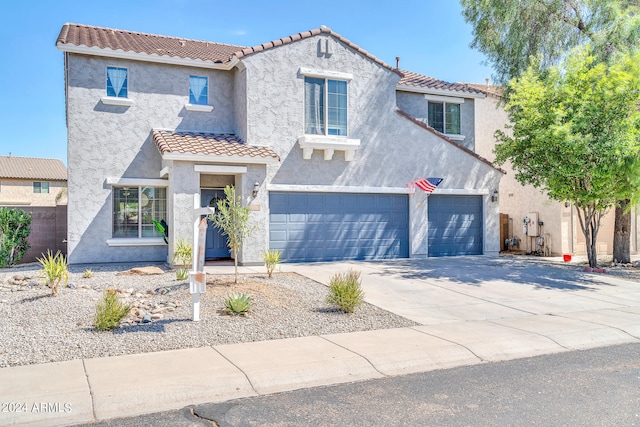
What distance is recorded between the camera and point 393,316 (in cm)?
948

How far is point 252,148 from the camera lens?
15500 millimetres

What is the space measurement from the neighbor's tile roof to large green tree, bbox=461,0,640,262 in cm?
466

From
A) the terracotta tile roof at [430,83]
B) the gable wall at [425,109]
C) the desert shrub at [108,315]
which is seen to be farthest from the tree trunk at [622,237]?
the desert shrub at [108,315]

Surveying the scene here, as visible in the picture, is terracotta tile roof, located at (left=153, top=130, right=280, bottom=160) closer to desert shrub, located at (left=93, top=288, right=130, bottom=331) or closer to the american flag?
the american flag

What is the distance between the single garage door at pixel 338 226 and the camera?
16.2 metres

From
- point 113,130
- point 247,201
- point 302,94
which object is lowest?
point 247,201

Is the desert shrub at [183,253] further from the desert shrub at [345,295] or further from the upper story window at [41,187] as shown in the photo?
the upper story window at [41,187]

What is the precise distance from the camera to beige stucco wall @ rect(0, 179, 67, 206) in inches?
1699

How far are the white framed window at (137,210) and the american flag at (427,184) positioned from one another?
837 cm

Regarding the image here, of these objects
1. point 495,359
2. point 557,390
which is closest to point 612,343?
point 495,359

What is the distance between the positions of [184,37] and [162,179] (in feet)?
22.8

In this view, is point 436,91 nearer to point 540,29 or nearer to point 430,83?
point 430,83

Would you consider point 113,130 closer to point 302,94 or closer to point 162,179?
point 162,179

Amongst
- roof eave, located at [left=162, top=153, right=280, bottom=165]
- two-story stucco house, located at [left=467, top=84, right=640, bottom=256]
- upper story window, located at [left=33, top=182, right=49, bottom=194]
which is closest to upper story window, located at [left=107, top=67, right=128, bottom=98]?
roof eave, located at [left=162, top=153, right=280, bottom=165]
